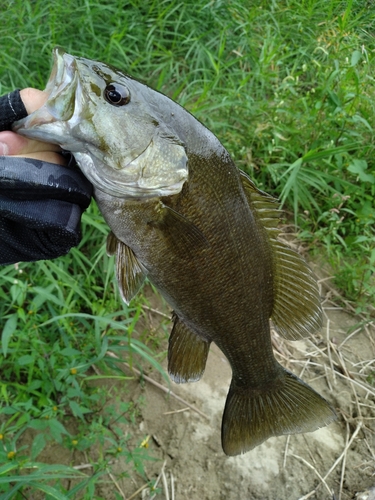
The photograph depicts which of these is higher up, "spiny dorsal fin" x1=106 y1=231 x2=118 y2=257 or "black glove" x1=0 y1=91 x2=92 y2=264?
"black glove" x1=0 y1=91 x2=92 y2=264

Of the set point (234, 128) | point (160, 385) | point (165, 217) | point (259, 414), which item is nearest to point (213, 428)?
point (160, 385)

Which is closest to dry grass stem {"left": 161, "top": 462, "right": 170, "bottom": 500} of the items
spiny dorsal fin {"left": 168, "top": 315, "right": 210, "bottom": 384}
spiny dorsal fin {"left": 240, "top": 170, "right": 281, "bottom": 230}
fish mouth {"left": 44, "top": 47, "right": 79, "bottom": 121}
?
spiny dorsal fin {"left": 168, "top": 315, "right": 210, "bottom": 384}

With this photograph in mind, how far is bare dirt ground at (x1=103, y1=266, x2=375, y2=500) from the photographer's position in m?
2.26

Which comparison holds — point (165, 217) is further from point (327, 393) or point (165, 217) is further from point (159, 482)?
point (327, 393)

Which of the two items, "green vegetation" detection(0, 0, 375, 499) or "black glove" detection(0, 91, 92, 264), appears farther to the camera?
"green vegetation" detection(0, 0, 375, 499)

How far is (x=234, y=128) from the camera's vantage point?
10.6 ft

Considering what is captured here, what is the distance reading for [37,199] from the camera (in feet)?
4.67

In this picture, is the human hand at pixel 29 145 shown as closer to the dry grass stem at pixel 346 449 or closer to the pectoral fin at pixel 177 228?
the pectoral fin at pixel 177 228

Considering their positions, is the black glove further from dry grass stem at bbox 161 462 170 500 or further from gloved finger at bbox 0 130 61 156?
dry grass stem at bbox 161 462 170 500

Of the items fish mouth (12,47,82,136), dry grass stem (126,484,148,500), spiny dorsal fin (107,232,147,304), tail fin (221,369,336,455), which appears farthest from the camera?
dry grass stem (126,484,148,500)

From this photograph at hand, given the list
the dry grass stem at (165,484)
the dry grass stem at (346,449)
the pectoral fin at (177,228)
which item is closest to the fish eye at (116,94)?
the pectoral fin at (177,228)

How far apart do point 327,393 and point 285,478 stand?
0.59 metres

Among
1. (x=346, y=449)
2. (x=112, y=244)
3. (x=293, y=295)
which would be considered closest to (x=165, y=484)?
(x=346, y=449)

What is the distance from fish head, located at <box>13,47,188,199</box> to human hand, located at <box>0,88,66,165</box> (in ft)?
0.19
